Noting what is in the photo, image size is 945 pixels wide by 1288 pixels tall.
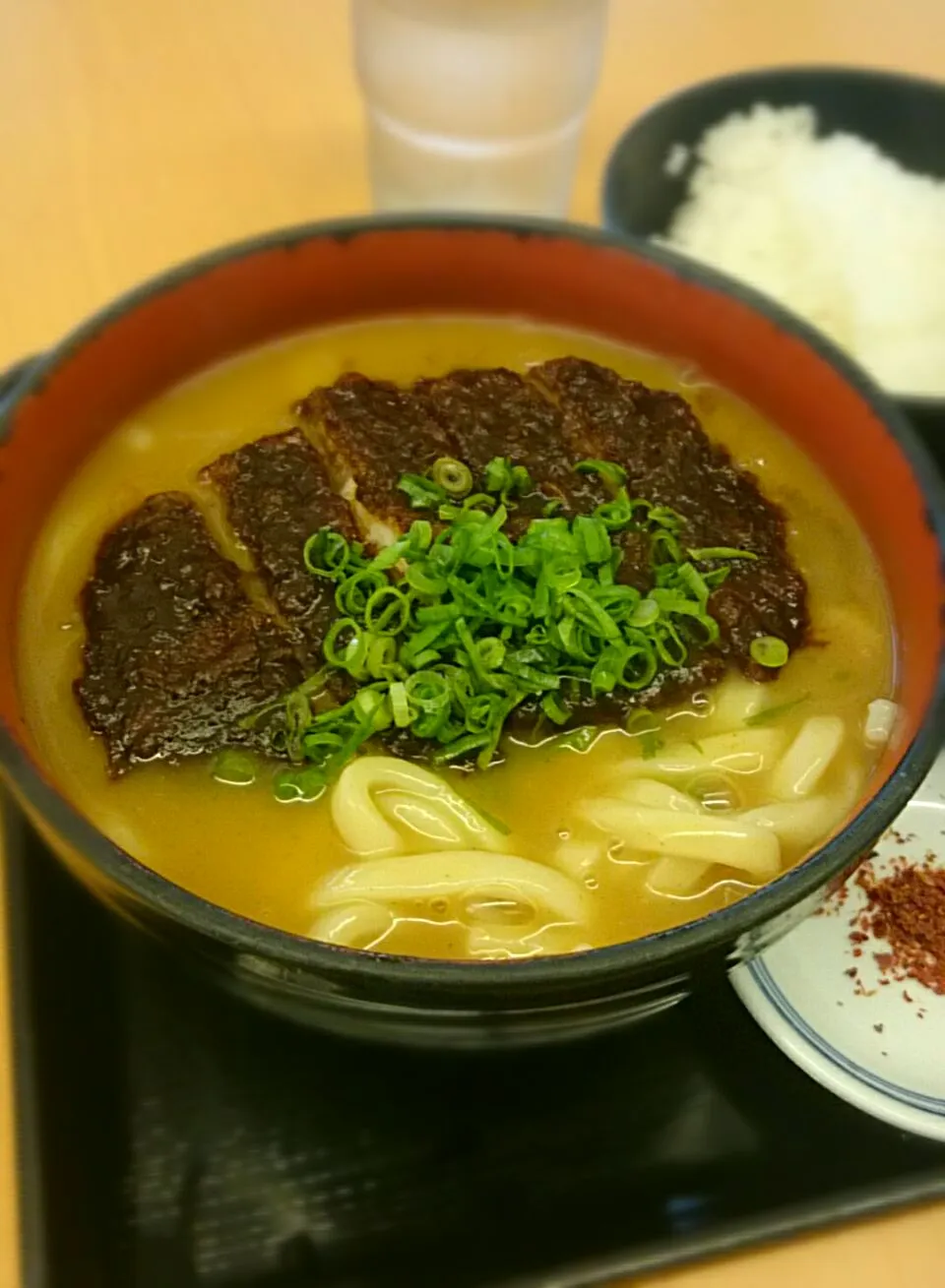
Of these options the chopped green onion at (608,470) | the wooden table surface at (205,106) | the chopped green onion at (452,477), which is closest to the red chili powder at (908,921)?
the chopped green onion at (608,470)

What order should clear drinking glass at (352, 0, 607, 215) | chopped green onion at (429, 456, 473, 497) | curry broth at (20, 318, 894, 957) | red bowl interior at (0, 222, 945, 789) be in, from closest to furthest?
curry broth at (20, 318, 894, 957), red bowl interior at (0, 222, 945, 789), chopped green onion at (429, 456, 473, 497), clear drinking glass at (352, 0, 607, 215)

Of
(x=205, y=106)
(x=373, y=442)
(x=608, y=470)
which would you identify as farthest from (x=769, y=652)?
(x=205, y=106)

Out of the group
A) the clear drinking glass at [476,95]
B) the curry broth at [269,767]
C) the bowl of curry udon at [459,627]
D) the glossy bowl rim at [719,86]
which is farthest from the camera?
the glossy bowl rim at [719,86]

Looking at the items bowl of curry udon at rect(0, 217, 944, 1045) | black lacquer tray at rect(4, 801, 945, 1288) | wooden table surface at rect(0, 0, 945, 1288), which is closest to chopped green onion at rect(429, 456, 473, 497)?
bowl of curry udon at rect(0, 217, 944, 1045)

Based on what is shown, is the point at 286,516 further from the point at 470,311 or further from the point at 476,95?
the point at 476,95

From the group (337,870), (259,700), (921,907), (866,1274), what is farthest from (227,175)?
(866,1274)

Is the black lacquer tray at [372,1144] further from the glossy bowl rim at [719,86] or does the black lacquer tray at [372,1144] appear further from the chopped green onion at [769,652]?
the glossy bowl rim at [719,86]

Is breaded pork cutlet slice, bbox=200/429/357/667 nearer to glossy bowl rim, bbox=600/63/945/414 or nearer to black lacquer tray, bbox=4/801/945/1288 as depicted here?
black lacquer tray, bbox=4/801/945/1288
